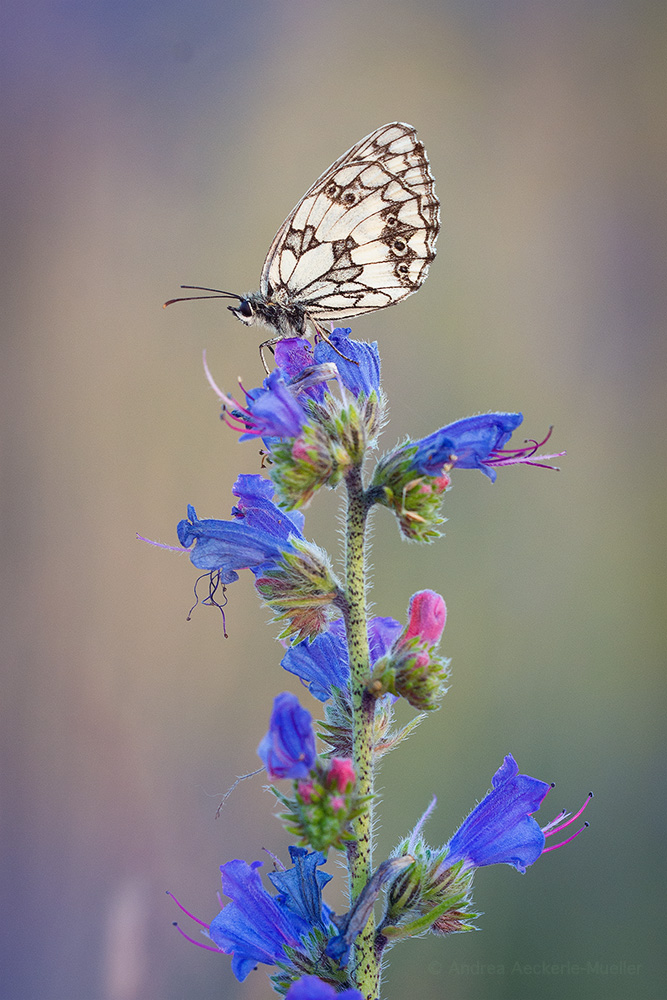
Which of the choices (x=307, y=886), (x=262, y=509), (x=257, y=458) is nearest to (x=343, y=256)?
(x=262, y=509)

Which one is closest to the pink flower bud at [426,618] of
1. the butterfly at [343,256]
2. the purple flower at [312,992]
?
the purple flower at [312,992]

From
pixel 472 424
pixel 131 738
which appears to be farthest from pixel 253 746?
pixel 472 424

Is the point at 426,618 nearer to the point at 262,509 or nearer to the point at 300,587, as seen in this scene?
the point at 300,587

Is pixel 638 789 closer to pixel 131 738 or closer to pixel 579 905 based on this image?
pixel 579 905

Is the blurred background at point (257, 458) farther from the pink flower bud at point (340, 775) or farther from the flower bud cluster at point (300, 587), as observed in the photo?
the pink flower bud at point (340, 775)

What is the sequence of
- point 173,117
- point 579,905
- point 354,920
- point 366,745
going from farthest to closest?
point 173,117 → point 579,905 → point 366,745 → point 354,920

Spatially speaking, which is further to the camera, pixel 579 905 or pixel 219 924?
pixel 579 905

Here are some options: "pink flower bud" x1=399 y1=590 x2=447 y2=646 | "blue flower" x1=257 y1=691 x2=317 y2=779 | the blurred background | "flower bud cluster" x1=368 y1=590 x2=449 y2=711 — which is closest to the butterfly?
"pink flower bud" x1=399 y1=590 x2=447 y2=646
